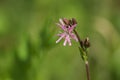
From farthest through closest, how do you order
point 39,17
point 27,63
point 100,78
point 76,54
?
point 39,17 → point 76,54 → point 100,78 → point 27,63

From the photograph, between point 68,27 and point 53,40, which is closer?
point 68,27

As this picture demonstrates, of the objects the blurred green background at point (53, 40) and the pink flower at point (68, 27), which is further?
the blurred green background at point (53, 40)

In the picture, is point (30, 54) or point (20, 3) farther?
point (20, 3)

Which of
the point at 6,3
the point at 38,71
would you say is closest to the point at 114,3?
the point at 6,3

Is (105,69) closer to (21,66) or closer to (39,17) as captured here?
(21,66)

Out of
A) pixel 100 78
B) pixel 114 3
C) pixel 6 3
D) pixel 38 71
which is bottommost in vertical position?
pixel 100 78

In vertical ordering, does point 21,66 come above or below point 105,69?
above

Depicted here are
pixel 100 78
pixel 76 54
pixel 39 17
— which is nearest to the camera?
pixel 100 78

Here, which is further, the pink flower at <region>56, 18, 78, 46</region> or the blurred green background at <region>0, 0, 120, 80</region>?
the blurred green background at <region>0, 0, 120, 80</region>
